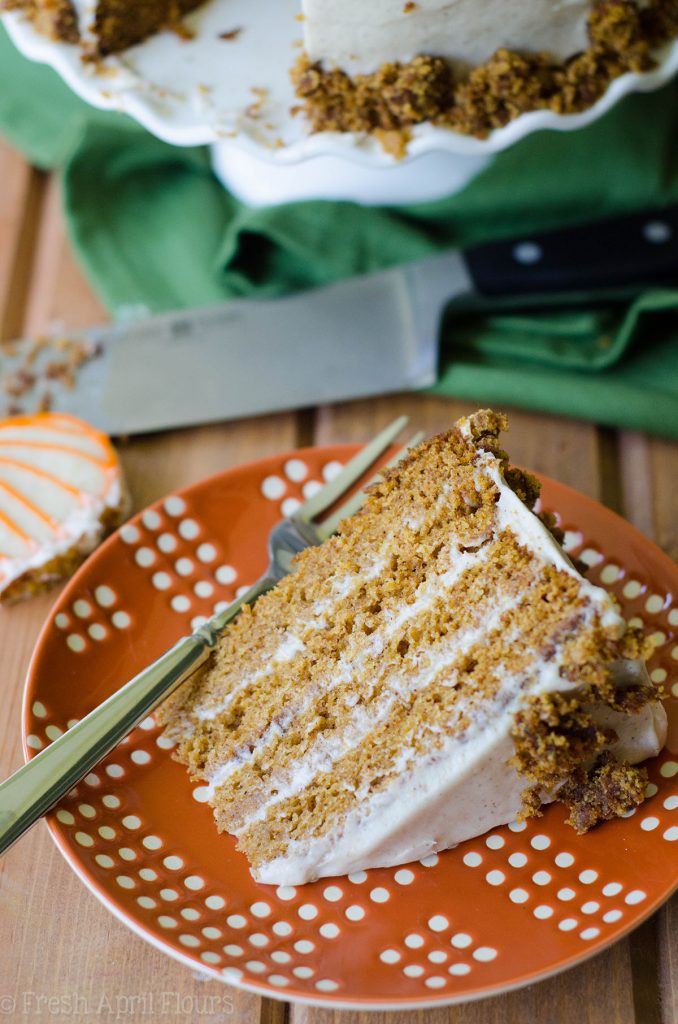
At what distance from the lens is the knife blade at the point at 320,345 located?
1720mm

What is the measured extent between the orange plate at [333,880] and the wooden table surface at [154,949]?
104mm

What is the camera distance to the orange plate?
1020mm

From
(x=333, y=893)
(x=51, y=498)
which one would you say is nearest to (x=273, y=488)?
(x=51, y=498)

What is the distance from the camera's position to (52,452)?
1.56 metres

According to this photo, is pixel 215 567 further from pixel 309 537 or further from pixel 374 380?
pixel 374 380

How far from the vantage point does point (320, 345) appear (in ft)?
5.74

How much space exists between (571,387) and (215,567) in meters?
0.66

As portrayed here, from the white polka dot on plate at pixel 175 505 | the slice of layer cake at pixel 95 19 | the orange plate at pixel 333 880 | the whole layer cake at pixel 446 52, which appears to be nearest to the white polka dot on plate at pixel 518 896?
the orange plate at pixel 333 880

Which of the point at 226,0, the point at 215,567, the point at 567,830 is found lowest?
the point at 567,830

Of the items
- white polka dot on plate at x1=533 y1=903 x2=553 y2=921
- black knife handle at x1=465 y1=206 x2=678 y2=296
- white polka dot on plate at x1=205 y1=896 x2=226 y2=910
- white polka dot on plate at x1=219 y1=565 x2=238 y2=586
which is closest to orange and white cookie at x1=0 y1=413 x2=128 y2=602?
white polka dot on plate at x1=219 y1=565 x2=238 y2=586

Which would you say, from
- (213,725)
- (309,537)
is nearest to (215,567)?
(309,537)

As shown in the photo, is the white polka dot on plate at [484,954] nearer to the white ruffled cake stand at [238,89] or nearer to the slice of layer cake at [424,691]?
the slice of layer cake at [424,691]

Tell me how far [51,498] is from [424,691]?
667 millimetres

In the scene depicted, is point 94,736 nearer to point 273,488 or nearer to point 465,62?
point 273,488
